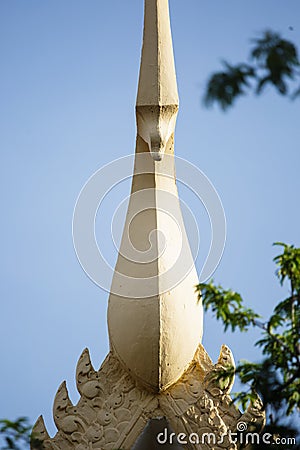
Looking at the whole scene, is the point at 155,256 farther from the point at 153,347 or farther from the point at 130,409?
the point at 130,409

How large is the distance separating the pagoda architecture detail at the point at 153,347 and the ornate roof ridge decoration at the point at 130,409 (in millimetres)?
12

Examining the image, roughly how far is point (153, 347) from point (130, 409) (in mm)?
818

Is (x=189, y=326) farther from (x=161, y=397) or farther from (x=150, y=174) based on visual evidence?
(x=150, y=174)

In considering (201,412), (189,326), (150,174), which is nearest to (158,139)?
(150,174)

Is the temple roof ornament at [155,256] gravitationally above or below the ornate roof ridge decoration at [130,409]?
above

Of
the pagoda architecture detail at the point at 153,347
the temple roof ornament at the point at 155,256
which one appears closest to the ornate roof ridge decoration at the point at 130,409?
the pagoda architecture detail at the point at 153,347

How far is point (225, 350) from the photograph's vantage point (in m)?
14.4

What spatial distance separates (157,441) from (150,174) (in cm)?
325

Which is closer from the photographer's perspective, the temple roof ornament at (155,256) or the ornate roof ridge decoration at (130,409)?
the ornate roof ridge decoration at (130,409)

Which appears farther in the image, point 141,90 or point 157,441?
point 141,90

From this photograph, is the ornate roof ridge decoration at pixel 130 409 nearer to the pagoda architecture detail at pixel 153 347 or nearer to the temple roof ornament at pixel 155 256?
the pagoda architecture detail at pixel 153 347

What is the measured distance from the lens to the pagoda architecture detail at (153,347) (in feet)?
45.3

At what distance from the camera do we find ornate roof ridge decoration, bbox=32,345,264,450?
13805 mm

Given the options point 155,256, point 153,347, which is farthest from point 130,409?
point 155,256
